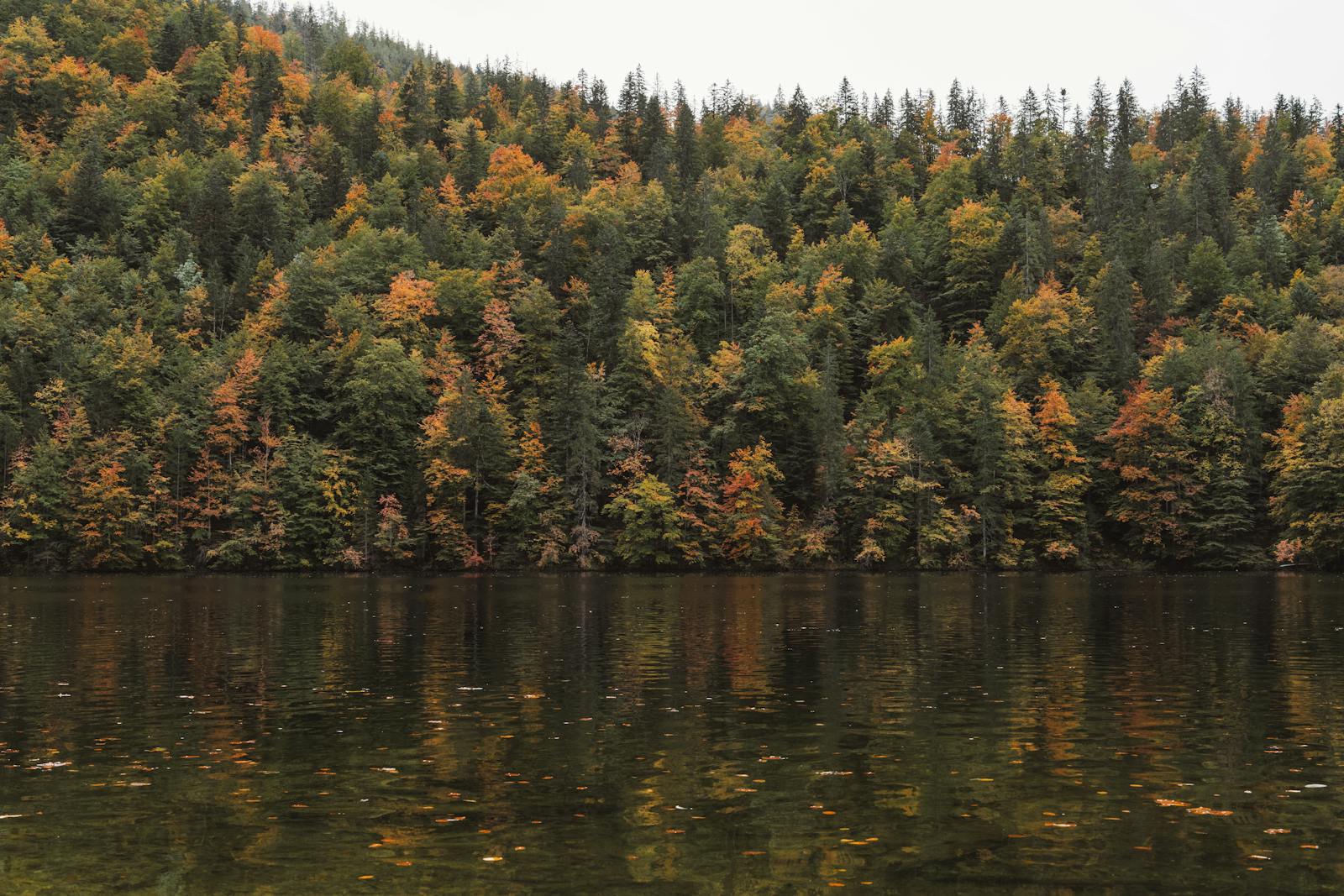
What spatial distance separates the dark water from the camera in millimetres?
14398

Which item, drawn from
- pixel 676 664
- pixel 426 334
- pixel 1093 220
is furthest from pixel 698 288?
pixel 676 664

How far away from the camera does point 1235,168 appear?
193 m

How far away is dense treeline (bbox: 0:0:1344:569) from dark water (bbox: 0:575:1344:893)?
71.4m

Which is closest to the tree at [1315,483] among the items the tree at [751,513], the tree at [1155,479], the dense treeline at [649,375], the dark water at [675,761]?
the dense treeline at [649,375]

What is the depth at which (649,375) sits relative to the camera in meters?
130

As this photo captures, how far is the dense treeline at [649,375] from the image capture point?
11544 centimetres

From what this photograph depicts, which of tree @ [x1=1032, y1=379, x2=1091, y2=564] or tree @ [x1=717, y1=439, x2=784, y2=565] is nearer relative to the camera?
tree @ [x1=717, y1=439, x2=784, y2=565]

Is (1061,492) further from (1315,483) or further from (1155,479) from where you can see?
(1315,483)

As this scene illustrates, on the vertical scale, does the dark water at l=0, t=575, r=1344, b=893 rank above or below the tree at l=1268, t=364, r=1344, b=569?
below

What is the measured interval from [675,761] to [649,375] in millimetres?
110342

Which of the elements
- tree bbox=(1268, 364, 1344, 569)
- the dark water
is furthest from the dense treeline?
the dark water

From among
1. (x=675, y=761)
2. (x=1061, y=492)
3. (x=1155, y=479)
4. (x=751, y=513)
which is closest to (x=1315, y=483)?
(x=1155, y=479)

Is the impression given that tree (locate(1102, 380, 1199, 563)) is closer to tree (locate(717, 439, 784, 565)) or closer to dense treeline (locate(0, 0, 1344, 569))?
dense treeline (locate(0, 0, 1344, 569))

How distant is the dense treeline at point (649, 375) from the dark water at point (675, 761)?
71402mm
